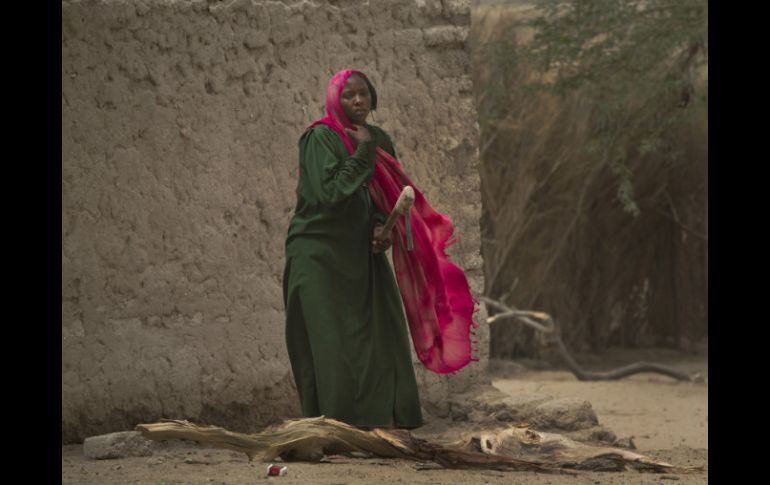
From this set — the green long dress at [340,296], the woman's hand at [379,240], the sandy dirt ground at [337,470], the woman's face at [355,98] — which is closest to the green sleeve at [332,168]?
the green long dress at [340,296]

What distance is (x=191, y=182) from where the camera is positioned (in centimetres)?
622

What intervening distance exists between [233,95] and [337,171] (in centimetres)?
143

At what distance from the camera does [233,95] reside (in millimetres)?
6281

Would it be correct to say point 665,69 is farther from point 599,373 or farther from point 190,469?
point 190,469

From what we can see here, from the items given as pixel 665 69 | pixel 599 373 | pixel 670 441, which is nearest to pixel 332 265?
pixel 670 441

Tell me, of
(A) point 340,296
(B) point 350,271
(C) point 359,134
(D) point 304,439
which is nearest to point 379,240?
(B) point 350,271

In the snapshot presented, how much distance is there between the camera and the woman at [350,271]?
5102 mm

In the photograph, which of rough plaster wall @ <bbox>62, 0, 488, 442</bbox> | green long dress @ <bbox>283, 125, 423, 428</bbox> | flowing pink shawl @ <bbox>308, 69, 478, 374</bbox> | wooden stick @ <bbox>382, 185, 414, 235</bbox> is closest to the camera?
wooden stick @ <bbox>382, 185, 414, 235</bbox>

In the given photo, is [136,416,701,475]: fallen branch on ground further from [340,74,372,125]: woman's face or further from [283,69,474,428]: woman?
[340,74,372,125]: woman's face

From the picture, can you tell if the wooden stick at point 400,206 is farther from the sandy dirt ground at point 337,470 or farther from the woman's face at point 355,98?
the sandy dirt ground at point 337,470

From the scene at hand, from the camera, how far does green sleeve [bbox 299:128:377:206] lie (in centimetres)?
505

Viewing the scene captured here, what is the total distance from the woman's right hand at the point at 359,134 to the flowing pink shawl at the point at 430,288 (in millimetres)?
127

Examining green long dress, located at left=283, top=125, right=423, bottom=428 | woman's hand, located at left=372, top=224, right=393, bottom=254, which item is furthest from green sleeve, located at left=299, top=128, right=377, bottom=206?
woman's hand, located at left=372, top=224, right=393, bottom=254

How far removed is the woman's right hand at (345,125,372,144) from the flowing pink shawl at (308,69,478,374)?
13cm
